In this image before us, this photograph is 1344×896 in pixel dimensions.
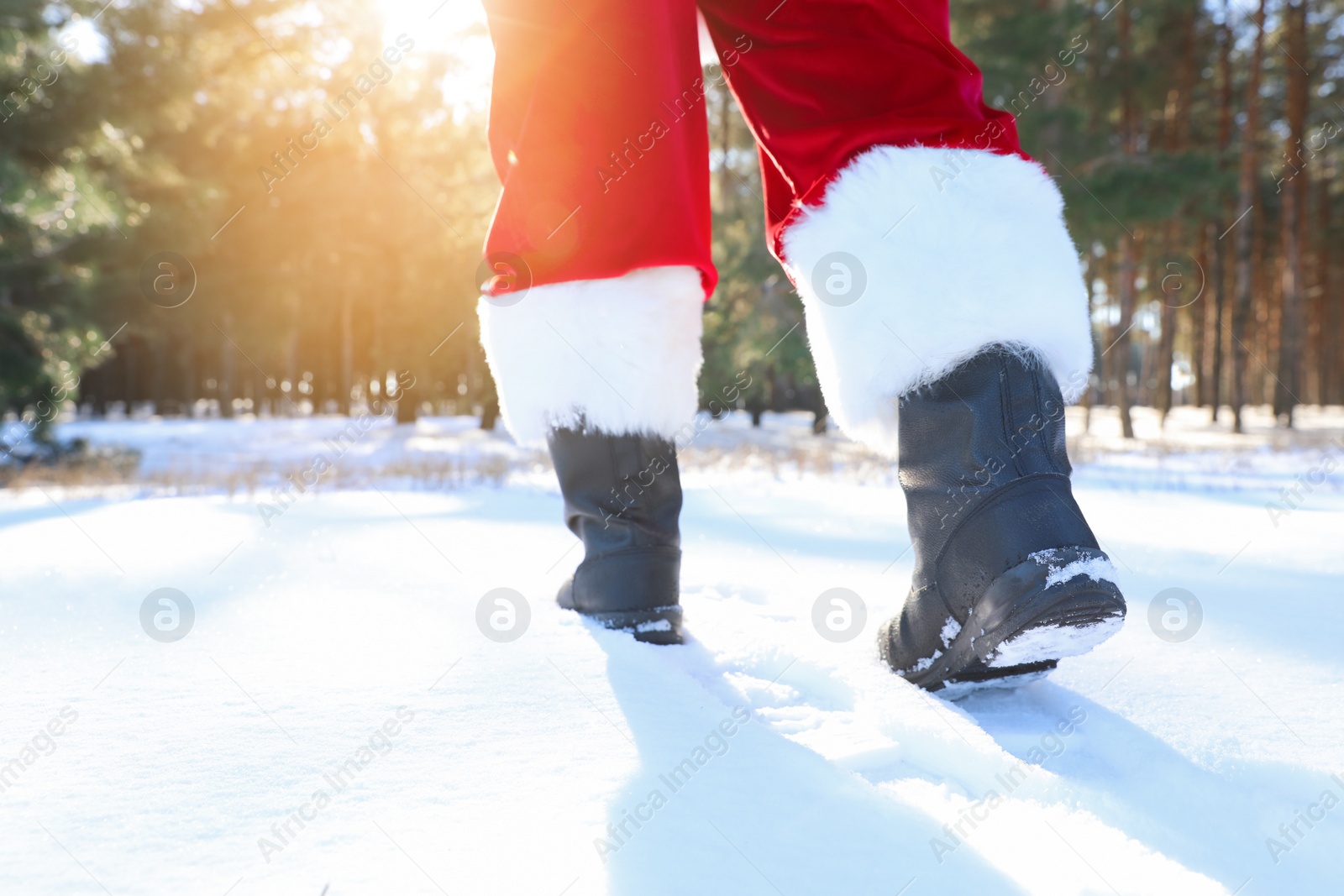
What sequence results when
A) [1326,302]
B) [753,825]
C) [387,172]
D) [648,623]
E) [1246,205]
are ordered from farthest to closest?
[1326,302] < [387,172] < [1246,205] < [648,623] < [753,825]

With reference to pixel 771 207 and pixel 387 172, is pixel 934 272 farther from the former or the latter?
pixel 387 172

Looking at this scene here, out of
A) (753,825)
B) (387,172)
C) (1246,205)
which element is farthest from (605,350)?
(1246,205)

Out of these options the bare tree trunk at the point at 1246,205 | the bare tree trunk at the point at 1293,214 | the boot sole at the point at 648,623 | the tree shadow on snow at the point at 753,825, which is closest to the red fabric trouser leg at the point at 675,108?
the boot sole at the point at 648,623

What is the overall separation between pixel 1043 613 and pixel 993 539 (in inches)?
4.0

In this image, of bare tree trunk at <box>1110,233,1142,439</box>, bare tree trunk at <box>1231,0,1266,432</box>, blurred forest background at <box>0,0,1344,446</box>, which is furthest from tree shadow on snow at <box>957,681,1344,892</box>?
bare tree trunk at <box>1231,0,1266,432</box>

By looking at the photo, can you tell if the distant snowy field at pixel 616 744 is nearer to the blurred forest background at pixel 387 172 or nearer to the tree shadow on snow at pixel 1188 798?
the tree shadow on snow at pixel 1188 798

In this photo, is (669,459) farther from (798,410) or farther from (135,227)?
(798,410)

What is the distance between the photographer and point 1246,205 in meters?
11.3

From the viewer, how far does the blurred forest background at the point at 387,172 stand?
6.64 meters

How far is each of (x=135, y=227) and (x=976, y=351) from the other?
989cm

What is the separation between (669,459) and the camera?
4.18 ft

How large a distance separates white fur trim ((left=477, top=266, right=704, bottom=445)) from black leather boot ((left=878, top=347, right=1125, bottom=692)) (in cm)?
38

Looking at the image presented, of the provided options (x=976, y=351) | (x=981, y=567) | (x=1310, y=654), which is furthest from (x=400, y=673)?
(x=1310, y=654)

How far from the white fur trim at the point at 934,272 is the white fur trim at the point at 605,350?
0.24 metres
